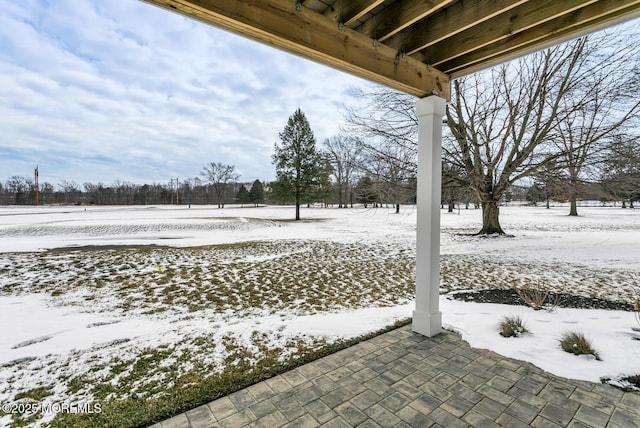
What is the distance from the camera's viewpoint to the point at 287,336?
9.42ft

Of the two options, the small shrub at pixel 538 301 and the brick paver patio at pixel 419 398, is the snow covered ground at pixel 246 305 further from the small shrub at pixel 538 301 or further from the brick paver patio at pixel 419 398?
the brick paver patio at pixel 419 398

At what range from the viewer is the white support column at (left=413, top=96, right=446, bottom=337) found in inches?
104

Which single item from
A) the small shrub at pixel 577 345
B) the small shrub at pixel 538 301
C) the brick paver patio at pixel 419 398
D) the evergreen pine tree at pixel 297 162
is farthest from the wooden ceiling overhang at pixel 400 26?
the evergreen pine tree at pixel 297 162

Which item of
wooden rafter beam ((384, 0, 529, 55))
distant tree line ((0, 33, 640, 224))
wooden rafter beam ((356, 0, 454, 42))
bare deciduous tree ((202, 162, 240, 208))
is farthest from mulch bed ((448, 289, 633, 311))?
bare deciduous tree ((202, 162, 240, 208))

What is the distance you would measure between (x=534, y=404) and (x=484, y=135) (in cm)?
919

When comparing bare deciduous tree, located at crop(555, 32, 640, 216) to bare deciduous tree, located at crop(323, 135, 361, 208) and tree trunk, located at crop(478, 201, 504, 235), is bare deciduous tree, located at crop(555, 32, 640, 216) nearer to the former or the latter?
tree trunk, located at crop(478, 201, 504, 235)

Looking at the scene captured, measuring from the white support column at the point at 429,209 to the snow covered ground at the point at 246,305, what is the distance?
468 millimetres

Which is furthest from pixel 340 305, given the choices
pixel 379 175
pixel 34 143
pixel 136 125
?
pixel 34 143

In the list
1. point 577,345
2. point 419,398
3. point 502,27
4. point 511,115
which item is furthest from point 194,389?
point 511,115

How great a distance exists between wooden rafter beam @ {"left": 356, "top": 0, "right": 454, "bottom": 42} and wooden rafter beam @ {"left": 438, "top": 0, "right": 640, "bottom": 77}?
88cm

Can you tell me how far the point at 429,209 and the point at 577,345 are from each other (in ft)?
6.00

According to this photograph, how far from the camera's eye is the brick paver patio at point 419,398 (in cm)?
165

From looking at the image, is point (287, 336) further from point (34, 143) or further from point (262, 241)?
point (34, 143)

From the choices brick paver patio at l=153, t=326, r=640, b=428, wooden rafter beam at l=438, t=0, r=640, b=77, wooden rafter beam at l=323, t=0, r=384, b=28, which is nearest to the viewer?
brick paver patio at l=153, t=326, r=640, b=428
